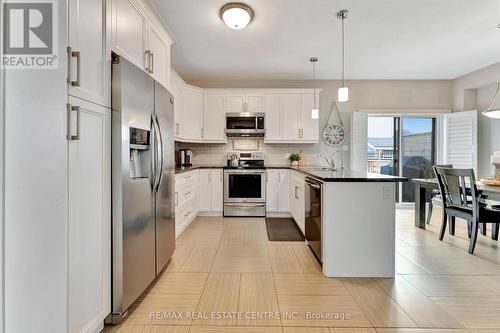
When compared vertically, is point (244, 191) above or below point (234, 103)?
below

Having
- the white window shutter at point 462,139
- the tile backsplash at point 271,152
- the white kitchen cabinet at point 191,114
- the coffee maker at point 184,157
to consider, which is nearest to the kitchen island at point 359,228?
the white kitchen cabinet at point 191,114

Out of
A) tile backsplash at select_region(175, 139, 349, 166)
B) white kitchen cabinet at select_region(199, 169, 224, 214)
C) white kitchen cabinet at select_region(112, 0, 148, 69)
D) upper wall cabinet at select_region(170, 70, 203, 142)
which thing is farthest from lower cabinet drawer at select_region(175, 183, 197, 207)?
white kitchen cabinet at select_region(112, 0, 148, 69)

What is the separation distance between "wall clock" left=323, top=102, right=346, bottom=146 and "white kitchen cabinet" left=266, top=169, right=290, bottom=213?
1.31 m

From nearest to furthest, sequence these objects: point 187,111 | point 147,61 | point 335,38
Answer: point 147,61 → point 335,38 → point 187,111

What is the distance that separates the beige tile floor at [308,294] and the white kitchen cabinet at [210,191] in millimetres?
1664

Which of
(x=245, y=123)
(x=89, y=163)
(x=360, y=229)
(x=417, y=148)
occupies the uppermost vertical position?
(x=245, y=123)

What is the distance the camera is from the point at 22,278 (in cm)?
98

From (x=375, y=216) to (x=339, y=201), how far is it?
34 centimetres

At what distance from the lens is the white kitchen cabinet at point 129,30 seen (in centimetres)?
181

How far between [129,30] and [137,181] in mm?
1123

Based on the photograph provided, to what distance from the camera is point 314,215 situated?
2.84 metres

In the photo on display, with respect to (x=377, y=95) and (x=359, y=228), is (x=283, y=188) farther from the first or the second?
(x=377, y=95)

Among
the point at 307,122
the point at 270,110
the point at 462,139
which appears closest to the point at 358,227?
the point at 307,122

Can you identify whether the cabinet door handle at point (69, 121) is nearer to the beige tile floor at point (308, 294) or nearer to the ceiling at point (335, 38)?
the beige tile floor at point (308, 294)
